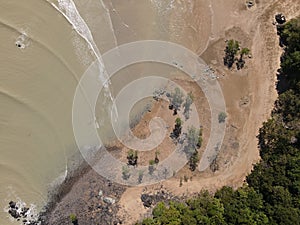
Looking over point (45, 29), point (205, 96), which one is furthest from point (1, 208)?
point (205, 96)

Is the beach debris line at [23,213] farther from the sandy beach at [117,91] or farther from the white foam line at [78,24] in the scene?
the white foam line at [78,24]

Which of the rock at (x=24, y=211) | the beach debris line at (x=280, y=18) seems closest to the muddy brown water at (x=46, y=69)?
the rock at (x=24, y=211)

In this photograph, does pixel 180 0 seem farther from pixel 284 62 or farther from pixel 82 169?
pixel 82 169

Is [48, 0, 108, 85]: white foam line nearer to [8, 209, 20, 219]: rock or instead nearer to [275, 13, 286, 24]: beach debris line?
[8, 209, 20, 219]: rock

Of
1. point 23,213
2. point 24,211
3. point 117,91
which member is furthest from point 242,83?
point 23,213

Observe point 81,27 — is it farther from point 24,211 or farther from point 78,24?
point 24,211
